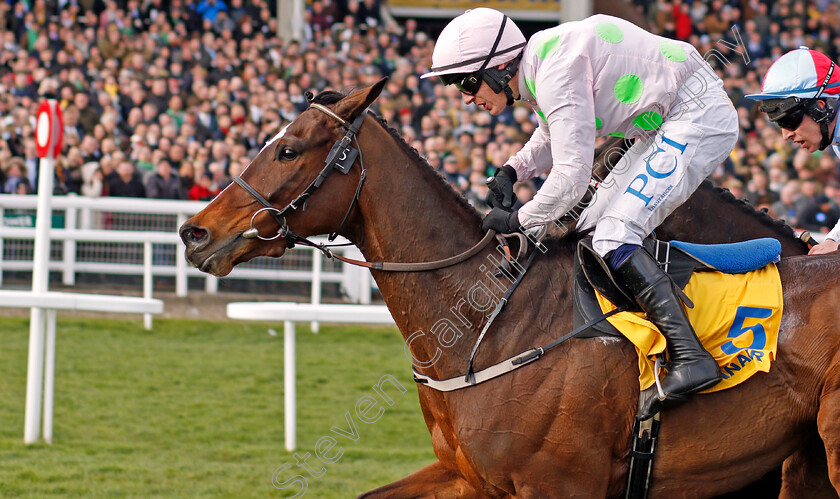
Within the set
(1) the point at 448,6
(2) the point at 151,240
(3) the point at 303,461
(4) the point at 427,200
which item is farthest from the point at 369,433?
(1) the point at 448,6

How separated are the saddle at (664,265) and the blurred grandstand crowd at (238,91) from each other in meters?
5.31

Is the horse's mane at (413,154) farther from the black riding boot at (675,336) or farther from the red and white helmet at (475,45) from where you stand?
the black riding boot at (675,336)

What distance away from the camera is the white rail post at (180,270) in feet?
30.2

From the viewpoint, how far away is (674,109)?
11.6 feet

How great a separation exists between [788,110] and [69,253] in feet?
23.7

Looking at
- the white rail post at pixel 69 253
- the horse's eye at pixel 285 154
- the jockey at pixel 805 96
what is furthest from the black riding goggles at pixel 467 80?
the white rail post at pixel 69 253

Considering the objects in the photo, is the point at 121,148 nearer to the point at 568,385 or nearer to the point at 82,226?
the point at 82,226

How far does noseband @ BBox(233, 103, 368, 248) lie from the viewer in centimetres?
335

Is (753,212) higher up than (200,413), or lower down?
higher up

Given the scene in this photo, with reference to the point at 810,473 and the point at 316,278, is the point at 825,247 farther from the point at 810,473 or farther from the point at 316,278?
the point at 316,278

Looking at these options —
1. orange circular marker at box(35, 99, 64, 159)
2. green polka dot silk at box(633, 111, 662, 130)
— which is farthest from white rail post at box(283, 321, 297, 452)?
green polka dot silk at box(633, 111, 662, 130)

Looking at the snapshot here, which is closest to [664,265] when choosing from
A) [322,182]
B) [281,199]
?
[322,182]

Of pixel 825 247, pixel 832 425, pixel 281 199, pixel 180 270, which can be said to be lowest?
pixel 180 270

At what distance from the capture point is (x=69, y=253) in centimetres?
923
